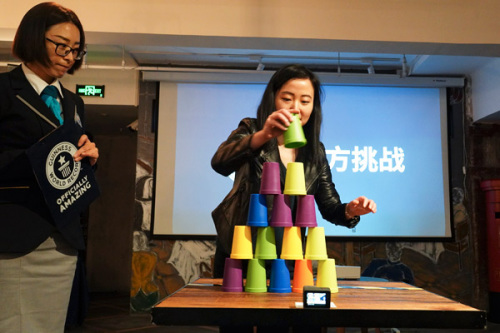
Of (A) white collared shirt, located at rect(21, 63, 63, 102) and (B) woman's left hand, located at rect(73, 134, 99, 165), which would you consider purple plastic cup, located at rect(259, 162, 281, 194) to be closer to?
(B) woman's left hand, located at rect(73, 134, 99, 165)

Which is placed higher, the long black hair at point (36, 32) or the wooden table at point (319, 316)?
the long black hair at point (36, 32)

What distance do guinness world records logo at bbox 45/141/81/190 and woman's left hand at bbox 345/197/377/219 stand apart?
73 cm

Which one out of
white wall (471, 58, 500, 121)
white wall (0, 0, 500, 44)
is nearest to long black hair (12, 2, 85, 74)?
white wall (0, 0, 500, 44)

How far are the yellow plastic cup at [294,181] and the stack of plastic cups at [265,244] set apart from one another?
11 cm

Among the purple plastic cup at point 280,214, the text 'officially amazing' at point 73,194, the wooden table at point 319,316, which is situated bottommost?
the wooden table at point 319,316

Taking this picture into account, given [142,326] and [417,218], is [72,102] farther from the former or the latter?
[417,218]

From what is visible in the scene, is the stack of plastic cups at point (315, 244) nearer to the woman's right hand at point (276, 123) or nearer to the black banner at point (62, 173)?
the woman's right hand at point (276, 123)

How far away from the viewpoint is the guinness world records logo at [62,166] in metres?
1.07

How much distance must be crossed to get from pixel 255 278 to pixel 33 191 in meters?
0.54

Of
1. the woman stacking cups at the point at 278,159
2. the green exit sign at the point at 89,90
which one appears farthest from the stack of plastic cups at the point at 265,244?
the green exit sign at the point at 89,90

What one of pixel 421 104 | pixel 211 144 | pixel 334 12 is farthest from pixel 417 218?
pixel 334 12

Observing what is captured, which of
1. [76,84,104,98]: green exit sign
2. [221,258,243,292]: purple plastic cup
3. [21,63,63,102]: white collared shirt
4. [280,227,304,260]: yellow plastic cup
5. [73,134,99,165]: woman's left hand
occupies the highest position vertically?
[76,84,104,98]: green exit sign

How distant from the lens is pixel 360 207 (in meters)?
1.34

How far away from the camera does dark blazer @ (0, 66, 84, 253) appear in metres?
1.03
